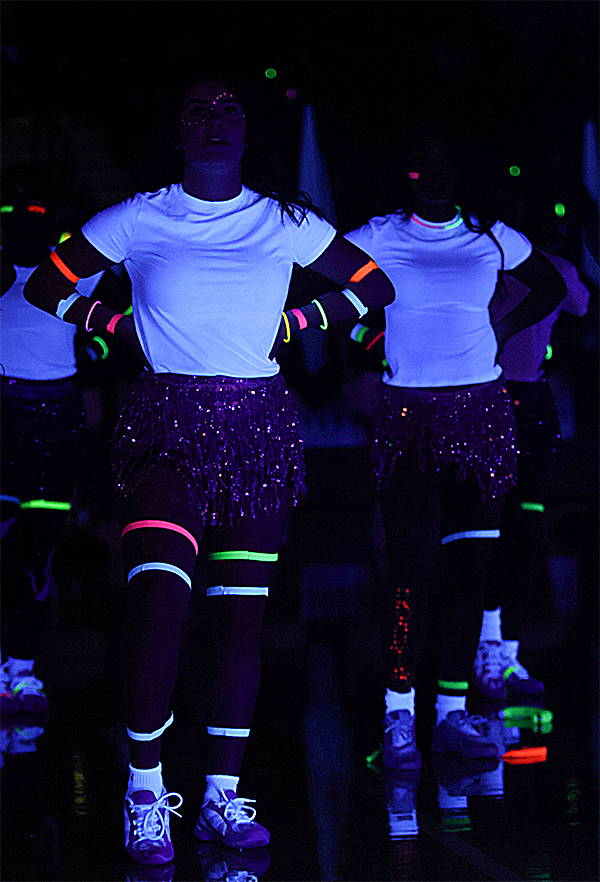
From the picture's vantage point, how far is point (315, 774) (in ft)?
8.74

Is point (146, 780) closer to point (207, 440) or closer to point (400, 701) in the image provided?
point (207, 440)

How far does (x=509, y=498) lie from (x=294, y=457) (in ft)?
4.01

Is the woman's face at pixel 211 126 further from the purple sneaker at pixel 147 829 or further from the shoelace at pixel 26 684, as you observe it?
the shoelace at pixel 26 684

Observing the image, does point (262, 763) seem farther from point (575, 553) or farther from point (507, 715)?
point (575, 553)

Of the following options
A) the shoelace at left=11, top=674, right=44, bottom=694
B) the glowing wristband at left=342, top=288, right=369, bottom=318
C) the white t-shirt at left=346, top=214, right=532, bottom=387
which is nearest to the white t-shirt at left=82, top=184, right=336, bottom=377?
the glowing wristband at left=342, top=288, right=369, bottom=318

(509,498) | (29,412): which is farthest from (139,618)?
(509,498)

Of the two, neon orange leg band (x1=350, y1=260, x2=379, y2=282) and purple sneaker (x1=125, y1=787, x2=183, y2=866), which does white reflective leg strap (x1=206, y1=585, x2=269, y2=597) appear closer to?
purple sneaker (x1=125, y1=787, x2=183, y2=866)

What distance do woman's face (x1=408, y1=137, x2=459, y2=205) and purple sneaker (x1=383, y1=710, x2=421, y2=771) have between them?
4.21 feet

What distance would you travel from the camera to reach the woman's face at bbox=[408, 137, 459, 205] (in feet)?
9.05

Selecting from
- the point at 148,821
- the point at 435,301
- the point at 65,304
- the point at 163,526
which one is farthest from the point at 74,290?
the point at 148,821

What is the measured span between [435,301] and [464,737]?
108 centimetres

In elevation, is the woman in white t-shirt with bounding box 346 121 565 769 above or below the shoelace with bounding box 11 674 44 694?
above

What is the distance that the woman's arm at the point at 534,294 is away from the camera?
2.97 metres

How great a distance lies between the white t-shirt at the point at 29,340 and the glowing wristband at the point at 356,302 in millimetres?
932
